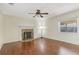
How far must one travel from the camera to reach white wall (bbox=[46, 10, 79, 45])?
79.4 inches

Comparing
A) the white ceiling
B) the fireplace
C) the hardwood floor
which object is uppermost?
the white ceiling

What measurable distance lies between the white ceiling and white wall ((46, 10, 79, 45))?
Result: 0.10m

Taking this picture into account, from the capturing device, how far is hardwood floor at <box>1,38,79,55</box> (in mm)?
2014

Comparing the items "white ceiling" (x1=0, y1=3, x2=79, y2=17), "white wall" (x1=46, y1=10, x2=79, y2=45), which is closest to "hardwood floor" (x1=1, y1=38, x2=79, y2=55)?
"white wall" (x1=46, y1=10, x2=79, y2=45)

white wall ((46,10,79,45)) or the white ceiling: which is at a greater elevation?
the white ceiling

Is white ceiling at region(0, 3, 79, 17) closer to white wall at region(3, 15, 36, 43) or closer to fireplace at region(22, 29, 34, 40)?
white wall at region(3, 15, 36, 43)

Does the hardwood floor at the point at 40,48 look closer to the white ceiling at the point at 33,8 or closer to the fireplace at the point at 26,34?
the fireplace at the point at 26,34

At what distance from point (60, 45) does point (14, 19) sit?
1.04 m

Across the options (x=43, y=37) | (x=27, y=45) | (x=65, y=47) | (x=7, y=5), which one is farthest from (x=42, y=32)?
(x=7, y=5)

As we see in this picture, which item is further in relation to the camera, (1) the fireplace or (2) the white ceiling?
(1) the fireplace

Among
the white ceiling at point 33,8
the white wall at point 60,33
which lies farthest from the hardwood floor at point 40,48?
the white ceiling at point 33,8

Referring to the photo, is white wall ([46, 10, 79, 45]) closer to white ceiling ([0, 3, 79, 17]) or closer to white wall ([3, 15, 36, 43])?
white ceiling ([0, 3, 79, 17])
